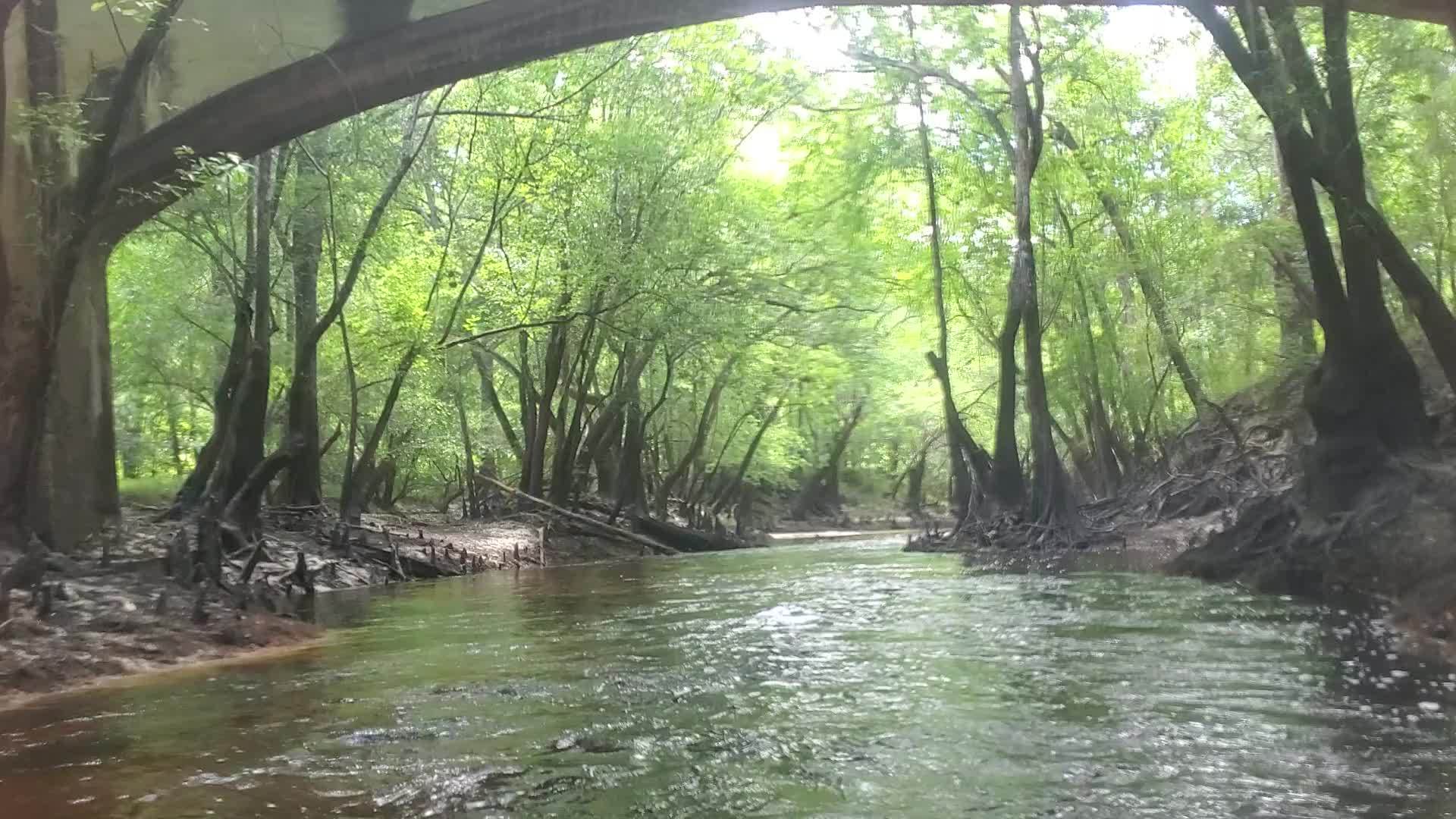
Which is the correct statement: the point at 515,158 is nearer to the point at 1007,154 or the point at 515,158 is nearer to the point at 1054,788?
the point at 1007,154

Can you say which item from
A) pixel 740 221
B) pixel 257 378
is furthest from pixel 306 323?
pixel 740 221

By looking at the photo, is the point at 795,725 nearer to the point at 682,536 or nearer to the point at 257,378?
the point at 257,378

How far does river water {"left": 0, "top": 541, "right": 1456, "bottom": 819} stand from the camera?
3619 mm

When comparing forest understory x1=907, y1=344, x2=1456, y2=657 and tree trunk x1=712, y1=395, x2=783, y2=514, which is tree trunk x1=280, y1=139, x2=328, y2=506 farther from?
tree trunk x1=712, y1=395, x2=783, y2=514

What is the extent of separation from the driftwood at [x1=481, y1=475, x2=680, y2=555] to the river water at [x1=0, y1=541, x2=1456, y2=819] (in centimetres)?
1106

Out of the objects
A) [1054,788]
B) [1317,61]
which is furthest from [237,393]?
[1317,61]

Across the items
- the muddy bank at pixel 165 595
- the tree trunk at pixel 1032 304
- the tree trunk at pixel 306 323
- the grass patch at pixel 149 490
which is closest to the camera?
the muddy bank at pixel 165 595

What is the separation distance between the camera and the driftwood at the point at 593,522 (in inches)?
766

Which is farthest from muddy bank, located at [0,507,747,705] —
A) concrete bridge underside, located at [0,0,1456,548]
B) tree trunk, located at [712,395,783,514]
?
tree trunk, located at [712,395,783,514]

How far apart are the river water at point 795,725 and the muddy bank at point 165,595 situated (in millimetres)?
719

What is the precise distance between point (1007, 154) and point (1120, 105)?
2445 mm

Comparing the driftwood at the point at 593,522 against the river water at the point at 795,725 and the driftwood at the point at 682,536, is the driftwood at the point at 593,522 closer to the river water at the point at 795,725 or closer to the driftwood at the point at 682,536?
the driftwood at the point at 682,536

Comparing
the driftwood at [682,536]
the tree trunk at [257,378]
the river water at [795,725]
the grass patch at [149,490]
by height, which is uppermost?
the tree trunk at [257,378]

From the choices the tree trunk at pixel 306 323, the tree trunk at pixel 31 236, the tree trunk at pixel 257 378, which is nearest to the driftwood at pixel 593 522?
the tree trunk at pixel 306 323
